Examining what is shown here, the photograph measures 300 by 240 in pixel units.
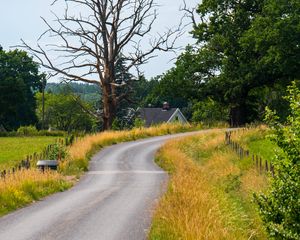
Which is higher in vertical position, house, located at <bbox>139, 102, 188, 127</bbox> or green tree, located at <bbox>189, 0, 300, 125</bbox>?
green tree, located at <bbox>189, 0, 300, 125</bbox>

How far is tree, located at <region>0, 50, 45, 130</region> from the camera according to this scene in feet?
245

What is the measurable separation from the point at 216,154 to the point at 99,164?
22.3ft

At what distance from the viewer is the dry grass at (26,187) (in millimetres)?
16761

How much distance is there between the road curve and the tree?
49.9 metres

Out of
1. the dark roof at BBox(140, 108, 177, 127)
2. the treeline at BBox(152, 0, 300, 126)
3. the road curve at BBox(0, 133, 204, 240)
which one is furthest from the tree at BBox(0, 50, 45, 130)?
the road curve at BBox(0, 133, 204, 240)

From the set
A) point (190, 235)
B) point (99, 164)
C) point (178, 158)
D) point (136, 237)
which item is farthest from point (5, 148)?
point (190, 235)

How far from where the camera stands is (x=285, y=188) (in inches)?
333

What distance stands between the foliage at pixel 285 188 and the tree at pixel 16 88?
68024mm

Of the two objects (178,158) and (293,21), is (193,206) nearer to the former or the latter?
(178,158)

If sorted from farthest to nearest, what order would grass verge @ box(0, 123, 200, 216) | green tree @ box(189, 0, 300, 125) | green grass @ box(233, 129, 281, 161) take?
green tree @ box(189, 0, 300, 125), green grass @ box(233, 129, 281, 161), grass verge @ box(0, 123, 200, 216)

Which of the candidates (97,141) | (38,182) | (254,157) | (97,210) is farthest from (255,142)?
(97,210)

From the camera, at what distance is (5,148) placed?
40.3 meters

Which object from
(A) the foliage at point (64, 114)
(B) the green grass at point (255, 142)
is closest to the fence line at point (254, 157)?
(B) the green grass at point (255, 142)

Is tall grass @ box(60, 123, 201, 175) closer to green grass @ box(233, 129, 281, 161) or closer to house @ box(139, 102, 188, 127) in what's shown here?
green grass @ box(233, 129, 281, 161)
